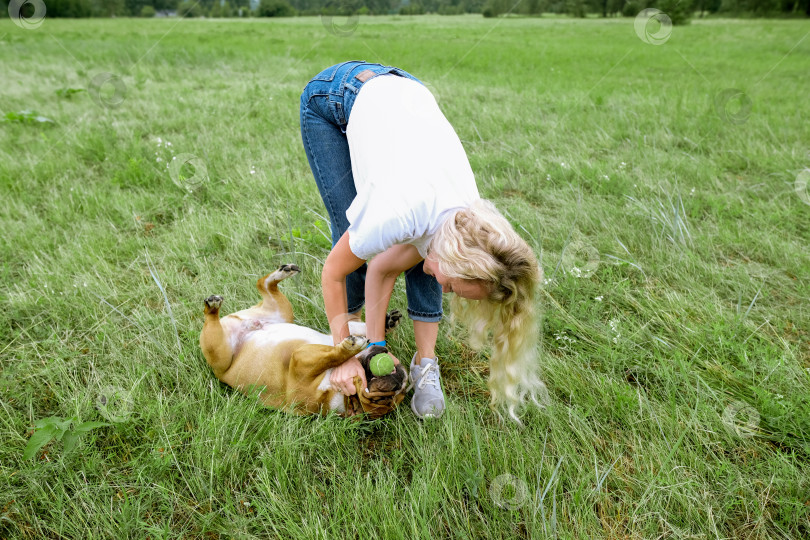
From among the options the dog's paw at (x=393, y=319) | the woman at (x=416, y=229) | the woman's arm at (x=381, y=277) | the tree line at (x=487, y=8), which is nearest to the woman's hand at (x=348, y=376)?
the woman at (x=416, y=229)

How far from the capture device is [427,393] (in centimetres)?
232

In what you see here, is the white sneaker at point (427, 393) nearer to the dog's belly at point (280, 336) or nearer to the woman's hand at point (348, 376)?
the woman's hand at point (348, 376)

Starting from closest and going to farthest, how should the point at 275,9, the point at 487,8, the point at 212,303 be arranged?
1. the point at 212,303
2. the point at 487,8
3. the point at 275,9

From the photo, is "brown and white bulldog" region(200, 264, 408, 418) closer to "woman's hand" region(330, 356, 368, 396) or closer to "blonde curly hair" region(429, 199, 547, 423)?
"woman's hand" region(330, 356, 368, 396)

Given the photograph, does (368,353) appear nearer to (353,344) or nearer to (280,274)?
(353,344)

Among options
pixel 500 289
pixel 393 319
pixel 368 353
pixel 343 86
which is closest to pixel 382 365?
pixel 368 353

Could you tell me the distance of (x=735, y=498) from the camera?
6.23 ft

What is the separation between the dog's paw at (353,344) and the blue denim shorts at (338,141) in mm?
409

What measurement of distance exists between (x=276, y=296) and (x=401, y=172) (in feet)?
4.66

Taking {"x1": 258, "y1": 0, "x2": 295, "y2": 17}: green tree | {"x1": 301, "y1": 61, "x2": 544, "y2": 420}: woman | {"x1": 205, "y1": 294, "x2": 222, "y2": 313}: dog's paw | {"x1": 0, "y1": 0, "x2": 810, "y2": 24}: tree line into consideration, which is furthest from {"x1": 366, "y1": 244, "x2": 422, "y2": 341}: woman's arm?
{"x1": 258, "y1": 0, "x2": 295, "y2": 17}: green tree

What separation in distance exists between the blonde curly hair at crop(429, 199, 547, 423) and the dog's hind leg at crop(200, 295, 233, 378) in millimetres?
1144

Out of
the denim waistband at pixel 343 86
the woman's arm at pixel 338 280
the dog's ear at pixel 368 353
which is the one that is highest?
the denim waistband at pixel 343 86

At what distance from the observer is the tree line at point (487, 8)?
1919 cm

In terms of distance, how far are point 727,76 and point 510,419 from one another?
9845 millimetres
